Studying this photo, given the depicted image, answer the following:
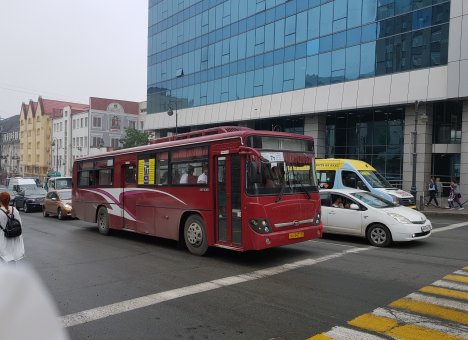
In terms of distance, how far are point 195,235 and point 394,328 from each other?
228 inches

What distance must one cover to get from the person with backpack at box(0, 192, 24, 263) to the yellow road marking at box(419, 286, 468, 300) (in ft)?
21.5

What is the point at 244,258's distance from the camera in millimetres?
9977

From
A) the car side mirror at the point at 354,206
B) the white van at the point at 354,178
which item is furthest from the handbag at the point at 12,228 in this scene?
the white van at the point at 354,178

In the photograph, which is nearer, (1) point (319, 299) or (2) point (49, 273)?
(1) point (319, 299)

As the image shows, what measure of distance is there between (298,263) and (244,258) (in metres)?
1.34

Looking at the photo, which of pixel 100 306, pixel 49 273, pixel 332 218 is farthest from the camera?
pixel 332 218

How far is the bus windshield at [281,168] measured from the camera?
Answer: 29.3 ft

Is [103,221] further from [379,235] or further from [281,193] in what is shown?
[379,235]

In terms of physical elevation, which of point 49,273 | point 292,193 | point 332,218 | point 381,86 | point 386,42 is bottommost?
point 49,273

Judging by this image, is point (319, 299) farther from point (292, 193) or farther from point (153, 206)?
point (153, 206)

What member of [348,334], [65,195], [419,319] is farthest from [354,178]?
[348,334]

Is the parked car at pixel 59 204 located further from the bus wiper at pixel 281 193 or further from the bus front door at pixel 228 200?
the bus wiper at pixel 281 193

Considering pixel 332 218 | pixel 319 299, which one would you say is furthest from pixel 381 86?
pixel 319 299

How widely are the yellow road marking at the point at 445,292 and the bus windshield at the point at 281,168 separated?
3426mm
